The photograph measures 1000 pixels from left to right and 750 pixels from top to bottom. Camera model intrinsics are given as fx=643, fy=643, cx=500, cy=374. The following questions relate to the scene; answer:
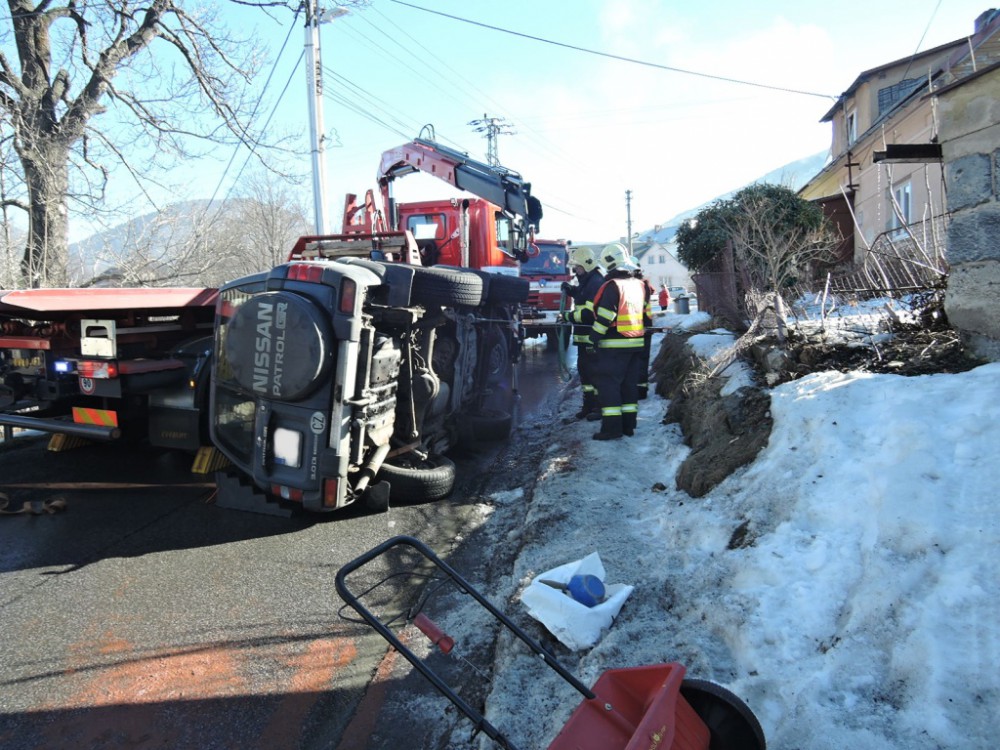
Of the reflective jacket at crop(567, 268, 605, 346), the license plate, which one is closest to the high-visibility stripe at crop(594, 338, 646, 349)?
the reflective jacket at crop(567, 268, 605, 346)

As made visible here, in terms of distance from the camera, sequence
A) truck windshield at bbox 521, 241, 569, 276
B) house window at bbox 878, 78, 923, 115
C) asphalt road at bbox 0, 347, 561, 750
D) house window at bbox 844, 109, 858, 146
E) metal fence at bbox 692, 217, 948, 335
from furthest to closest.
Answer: house window at bbox 844, 109, 858, 146 < house window at bbox 878, 78, 923, 115 < truck windshield at bbox 521, 241, 569, 276 < metal fence at bbox 692, 217, 948, 335 < asphalt road at bbox 0, 347, 561, 750

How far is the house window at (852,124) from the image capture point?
819 inches

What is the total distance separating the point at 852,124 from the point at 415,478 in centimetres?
2226

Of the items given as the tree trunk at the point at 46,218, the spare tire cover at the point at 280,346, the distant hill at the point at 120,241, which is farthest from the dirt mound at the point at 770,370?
the distant hill at the point at 120,241

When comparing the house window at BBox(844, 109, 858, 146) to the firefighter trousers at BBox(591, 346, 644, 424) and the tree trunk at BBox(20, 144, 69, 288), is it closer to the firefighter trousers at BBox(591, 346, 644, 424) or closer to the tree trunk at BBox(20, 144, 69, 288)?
the firefighter trousers at BBox(591, 346, 644, 424)

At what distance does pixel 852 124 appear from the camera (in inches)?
837

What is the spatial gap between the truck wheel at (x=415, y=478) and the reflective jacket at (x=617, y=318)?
2168 millimetres

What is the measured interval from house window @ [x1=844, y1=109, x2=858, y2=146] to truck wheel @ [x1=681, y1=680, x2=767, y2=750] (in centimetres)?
2287

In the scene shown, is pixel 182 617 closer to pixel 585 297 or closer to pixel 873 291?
pixel 585 297

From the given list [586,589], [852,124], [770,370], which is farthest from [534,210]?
[852,124]

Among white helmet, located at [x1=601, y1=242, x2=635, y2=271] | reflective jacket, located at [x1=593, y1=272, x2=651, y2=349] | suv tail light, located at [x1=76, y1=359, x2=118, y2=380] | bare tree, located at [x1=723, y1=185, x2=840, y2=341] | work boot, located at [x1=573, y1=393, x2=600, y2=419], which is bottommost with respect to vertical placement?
work boot, located at [x1=573, y1=393, x2=600, y2=419]

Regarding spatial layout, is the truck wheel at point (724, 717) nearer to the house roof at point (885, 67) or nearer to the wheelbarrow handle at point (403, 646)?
the wheelbarrow handle at point (403, 646)

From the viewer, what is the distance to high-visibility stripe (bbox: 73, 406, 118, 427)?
203 inches

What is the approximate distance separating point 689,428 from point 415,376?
2580mm
